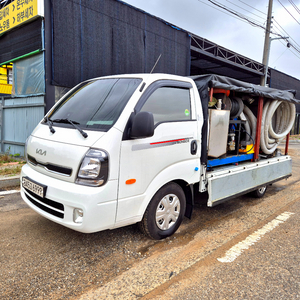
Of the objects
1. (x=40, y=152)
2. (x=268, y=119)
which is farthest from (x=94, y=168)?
(x=268, y=119)

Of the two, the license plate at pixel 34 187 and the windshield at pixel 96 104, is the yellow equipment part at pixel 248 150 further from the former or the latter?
the license plate at pixel 34 187

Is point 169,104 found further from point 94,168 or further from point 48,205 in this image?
point 48,205

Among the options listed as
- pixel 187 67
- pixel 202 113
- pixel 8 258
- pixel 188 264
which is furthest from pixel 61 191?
pixel 187 67

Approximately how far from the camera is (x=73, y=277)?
2.52m

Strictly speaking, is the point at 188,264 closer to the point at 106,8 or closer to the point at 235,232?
the point at 235,232

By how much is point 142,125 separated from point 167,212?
4.05 feet

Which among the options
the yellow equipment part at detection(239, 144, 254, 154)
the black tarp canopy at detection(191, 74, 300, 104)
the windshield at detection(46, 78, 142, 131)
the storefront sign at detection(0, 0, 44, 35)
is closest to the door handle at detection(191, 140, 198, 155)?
the black tarp canopy at detection(191, 74, 300, 104)

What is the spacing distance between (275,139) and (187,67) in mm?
8331

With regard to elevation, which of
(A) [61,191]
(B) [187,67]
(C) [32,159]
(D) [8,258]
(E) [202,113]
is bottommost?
(D) [8,258]

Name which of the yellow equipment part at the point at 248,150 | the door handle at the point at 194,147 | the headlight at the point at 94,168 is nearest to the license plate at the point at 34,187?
the headlight at the point at 94,168

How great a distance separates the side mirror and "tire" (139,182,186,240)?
2.67 feet

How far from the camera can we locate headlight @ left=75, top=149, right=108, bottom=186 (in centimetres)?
259

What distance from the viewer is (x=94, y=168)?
2594mm

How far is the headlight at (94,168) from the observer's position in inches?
102
